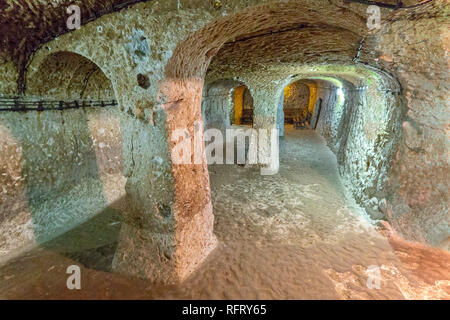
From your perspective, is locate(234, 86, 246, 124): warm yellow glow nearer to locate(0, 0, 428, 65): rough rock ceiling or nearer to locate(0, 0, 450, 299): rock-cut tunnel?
locate(0, 0, 450, 299): rock-cut tunnel

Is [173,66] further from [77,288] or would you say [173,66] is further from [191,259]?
[77,288]

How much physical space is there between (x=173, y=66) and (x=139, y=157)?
47.9 inches

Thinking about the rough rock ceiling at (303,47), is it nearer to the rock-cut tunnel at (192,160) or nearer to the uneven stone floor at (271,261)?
the rock-cut tunnel at (192,160)

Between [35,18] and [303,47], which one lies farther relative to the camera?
[303,47]

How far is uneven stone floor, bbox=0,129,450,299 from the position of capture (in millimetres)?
2934

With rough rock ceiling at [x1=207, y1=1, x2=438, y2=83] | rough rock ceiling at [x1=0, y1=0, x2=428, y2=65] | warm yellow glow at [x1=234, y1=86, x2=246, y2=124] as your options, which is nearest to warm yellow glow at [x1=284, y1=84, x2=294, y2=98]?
warm yellow glow at [x1=234, y1=86, x2=246, y2=124]

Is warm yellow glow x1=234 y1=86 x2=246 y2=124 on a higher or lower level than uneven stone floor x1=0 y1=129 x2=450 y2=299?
higher

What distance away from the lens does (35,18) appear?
264 cm

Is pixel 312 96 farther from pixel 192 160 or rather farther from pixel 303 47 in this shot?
pixel 192 160

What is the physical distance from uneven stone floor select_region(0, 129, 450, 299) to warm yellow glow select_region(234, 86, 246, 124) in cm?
947

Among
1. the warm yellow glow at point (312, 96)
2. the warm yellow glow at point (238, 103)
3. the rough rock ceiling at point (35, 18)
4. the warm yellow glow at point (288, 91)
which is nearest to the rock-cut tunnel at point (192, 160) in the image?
the rough rock ceiling at point (35, 18)

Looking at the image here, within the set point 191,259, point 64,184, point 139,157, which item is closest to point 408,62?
point 139,157

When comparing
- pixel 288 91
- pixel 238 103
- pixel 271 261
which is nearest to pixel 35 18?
pixel 271 261

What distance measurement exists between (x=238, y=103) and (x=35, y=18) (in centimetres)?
1223
